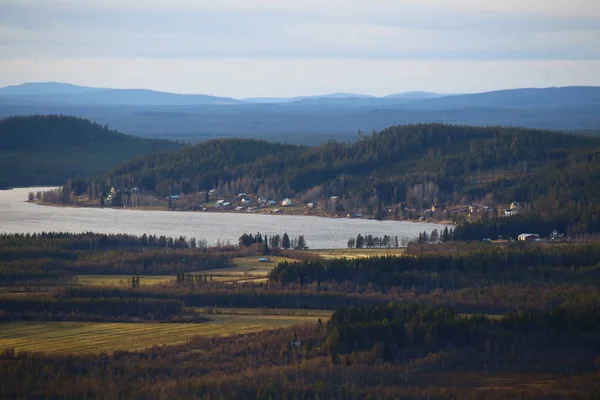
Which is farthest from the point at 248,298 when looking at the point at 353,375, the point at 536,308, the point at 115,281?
the point at 353,375

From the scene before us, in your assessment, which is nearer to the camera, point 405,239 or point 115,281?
point 115,281

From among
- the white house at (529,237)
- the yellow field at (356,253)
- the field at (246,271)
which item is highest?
the white house at (529,237)

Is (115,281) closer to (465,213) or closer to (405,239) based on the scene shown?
(405,239)

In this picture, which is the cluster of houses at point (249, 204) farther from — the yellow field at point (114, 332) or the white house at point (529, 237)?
the yellow field at point (114, 332)

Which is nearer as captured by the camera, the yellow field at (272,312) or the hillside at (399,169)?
the yellow field at (272,312)

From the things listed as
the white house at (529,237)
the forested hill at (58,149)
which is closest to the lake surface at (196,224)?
the white house at (529,237)

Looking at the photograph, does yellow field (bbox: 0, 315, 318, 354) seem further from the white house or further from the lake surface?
the white house

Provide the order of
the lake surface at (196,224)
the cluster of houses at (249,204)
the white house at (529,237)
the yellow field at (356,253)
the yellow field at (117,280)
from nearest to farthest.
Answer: the yellow field at (117,280) < the yellow field at (356,253) < the white house at (529,237) < the lake surface at (196,224) < the cluster of houses at (249,204)
